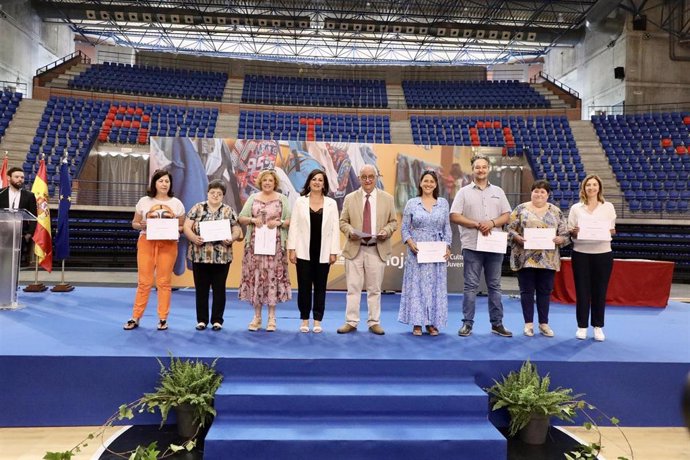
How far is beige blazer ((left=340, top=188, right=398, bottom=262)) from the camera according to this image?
3.95m

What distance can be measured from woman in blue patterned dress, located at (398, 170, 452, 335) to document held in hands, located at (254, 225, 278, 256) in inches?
41.2

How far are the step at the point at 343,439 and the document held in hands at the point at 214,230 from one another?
4.63 feet

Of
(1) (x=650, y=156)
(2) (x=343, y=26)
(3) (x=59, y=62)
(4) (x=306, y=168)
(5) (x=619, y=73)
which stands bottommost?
(4) (x=306, y=168)

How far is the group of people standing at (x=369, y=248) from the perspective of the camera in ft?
12.7

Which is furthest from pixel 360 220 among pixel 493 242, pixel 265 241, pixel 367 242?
pixel 493 242

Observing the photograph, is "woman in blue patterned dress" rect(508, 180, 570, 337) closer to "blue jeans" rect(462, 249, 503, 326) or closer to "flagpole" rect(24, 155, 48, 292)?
"blue jeans" rect(462, 249, 503, 326)

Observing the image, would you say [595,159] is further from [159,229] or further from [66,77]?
[66,77]

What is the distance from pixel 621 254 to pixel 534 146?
4894mm

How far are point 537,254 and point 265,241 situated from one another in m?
2.18

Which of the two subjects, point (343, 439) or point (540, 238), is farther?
point (540, 238)

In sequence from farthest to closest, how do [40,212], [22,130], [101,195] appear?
1. [22,130]
2. [101,195]
3. [40,212]

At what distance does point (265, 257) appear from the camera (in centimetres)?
391

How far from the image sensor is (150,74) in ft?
64.7

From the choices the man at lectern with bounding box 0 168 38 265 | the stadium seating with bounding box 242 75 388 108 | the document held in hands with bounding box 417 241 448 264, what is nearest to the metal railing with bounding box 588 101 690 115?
the stadium seating with bounding box 242 75 388 108
